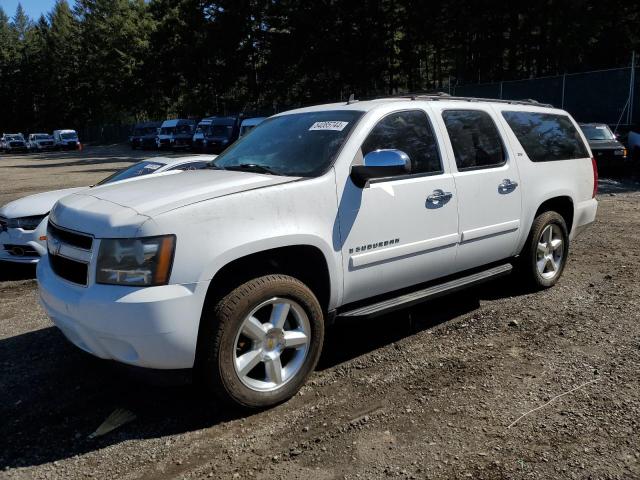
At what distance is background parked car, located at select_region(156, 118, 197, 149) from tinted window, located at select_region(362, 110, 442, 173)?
36063 mm

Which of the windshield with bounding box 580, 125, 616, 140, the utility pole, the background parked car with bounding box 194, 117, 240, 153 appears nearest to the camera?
the windshield with bounding box 580, 125, 616, 140

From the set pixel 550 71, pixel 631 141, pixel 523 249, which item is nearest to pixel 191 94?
pixel 550 71

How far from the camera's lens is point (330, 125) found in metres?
3.92

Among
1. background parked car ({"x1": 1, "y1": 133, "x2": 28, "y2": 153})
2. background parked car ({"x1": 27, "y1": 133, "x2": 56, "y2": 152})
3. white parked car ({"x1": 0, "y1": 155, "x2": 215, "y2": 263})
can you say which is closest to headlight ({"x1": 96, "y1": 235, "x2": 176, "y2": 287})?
white parked car ({"x1": 0, "y1": 155, "x2": 215, "y2": 263})

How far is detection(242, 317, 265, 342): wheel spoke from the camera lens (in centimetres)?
317

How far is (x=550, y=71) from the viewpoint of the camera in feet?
123

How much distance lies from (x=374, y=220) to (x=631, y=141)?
1592 centimetres

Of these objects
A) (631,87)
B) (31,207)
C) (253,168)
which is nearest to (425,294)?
(253,168)

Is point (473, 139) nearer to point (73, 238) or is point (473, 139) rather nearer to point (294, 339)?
point (294, 339)

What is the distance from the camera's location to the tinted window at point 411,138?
3871mm

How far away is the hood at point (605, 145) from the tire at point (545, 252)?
11667 millimetres

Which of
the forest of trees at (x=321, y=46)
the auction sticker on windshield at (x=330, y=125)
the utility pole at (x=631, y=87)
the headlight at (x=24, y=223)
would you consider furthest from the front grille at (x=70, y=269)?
the forest of trees at (x=321, y=46)

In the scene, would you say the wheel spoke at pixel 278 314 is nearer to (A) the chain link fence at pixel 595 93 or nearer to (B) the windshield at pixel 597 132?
(B) the windshield at pixel 597 132

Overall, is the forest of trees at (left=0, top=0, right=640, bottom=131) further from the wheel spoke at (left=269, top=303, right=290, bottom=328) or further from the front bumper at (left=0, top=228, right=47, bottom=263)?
the wheel spoke at (left=269, top=303, right=290, bottom=328)
